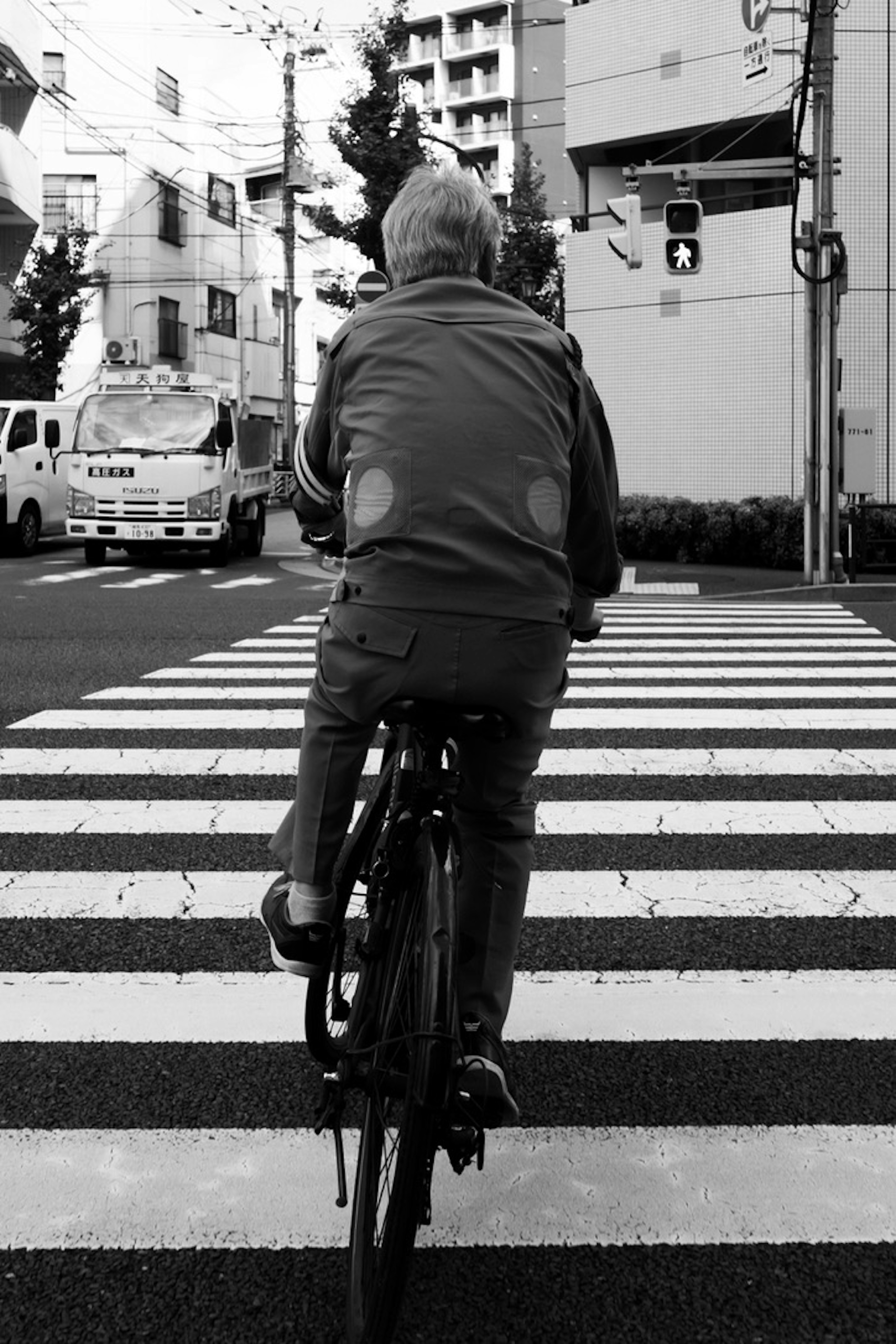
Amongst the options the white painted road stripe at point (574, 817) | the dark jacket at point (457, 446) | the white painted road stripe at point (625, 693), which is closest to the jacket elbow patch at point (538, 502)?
the dark jacket at point (457, 446)

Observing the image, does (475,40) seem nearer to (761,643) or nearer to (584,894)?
(761,643)

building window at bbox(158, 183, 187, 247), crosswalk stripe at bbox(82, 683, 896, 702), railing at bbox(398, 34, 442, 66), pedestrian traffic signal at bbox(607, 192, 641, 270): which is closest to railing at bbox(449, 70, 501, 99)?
railing at bbox(398, 34, 442, 66)

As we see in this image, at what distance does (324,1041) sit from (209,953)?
1.50 meters

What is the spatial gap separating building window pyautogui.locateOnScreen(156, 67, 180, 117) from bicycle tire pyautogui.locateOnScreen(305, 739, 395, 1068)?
46.9 m

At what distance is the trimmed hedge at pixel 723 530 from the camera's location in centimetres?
1997

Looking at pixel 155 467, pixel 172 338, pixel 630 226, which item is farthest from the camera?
pixel 172 338

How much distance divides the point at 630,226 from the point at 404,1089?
17.8 m

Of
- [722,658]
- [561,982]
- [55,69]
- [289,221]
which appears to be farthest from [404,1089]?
[55,69]

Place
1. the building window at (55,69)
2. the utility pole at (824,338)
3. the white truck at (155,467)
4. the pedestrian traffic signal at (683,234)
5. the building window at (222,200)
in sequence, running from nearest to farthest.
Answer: the utility pole at (824,338)
the pedestrian traffic signal at (683,234)
the white truck at (155,467)
the building window at (55,69)
the building window at (222,200)

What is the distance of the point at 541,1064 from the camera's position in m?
3.54

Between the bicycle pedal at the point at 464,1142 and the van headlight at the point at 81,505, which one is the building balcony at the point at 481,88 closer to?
the van headlight at the point at 81,505

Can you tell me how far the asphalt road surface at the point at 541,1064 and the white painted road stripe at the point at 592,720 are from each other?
0.52 ft

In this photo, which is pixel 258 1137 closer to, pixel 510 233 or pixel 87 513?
pixel 87 513

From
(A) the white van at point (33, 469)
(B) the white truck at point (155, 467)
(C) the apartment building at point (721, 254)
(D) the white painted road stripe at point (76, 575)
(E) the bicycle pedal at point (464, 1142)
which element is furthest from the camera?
(A) the white van at point (33, 469)
